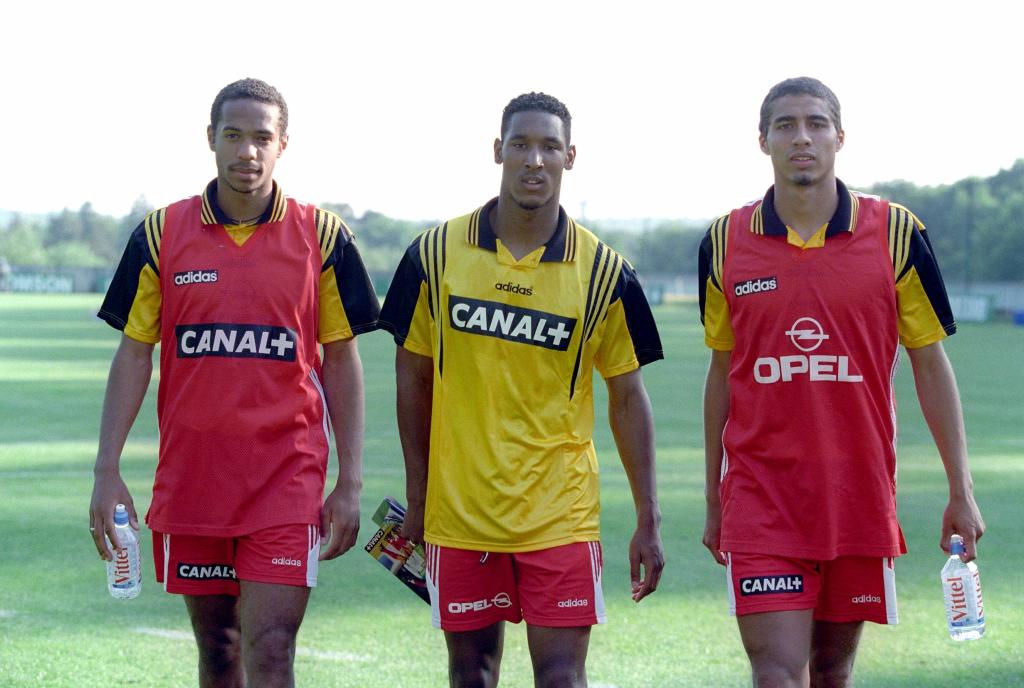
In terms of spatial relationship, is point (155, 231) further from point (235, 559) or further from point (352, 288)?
point (235, 559)

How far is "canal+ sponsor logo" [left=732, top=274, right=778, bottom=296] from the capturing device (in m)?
4.80

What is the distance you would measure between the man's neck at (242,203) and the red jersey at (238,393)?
0.11m

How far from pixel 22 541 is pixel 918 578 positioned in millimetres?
5670

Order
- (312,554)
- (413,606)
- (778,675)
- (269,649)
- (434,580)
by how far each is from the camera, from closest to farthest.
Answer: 1. (778,675)
2. (269,649)
3. (434,580)
4. (312,554)
5. (413,606)

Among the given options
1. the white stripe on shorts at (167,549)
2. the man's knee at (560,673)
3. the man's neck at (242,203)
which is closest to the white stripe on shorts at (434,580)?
the man's knee at (560,673)

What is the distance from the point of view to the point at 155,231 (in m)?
5.00

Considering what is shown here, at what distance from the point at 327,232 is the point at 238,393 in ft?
2.19

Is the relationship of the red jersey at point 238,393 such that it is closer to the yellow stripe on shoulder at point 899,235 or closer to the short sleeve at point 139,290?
the short sleeve at point 139,290

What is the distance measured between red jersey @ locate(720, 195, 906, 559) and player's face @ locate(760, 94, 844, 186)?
0.23 m

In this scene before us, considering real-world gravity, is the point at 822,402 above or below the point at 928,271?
below

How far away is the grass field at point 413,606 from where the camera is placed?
6.32m

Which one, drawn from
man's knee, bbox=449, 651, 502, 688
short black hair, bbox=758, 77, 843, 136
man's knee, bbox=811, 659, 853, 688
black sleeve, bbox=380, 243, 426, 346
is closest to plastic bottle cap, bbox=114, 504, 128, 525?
black sleeve, bbox=380, 243, 426, 346

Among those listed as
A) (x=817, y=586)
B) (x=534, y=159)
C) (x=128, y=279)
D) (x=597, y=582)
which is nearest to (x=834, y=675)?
(x=817, y=586)

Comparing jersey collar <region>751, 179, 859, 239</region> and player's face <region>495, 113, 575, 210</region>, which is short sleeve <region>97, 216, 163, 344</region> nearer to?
player's face <region>495, 113, 575, 210</region>
